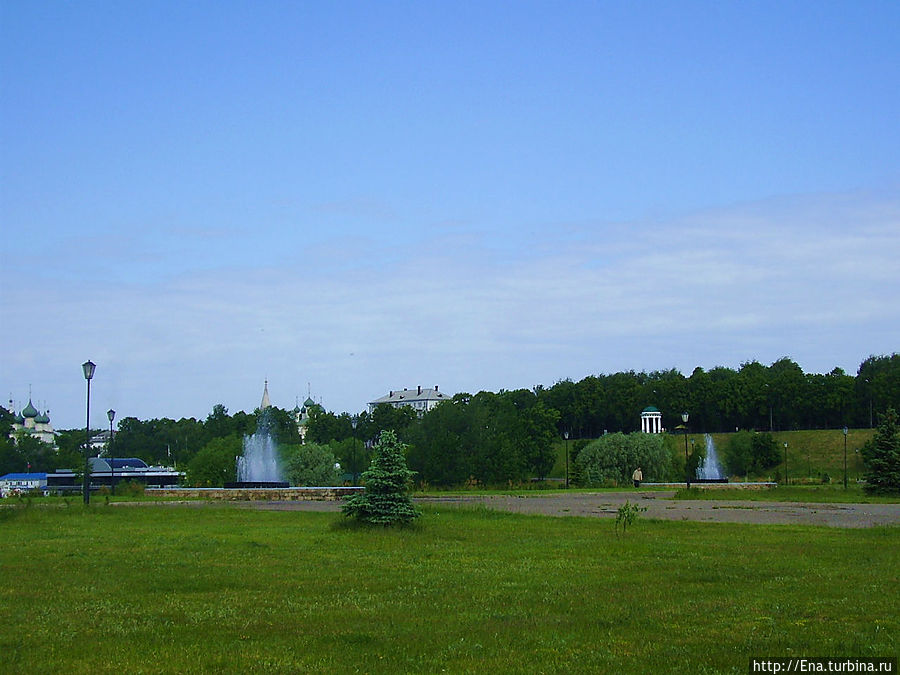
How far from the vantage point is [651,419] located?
124 metres

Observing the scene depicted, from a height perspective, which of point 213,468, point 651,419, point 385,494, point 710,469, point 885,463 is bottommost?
point 710,469

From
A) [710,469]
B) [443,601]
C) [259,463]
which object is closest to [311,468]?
[259,463]

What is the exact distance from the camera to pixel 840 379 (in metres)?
117

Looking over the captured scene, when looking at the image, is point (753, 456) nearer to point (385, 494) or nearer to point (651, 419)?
point (651, 419)

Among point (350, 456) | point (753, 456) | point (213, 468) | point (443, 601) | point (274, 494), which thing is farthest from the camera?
point (350, 456)

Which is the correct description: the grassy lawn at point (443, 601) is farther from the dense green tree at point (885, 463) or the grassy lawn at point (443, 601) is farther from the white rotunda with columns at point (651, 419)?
the white rotunda with columns at point (651, 419)

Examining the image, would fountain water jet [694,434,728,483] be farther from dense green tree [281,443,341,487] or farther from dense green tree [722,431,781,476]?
dense green tree [281,443,341,487]

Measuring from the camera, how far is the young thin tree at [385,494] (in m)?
21.2

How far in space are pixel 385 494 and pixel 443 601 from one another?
10.5m

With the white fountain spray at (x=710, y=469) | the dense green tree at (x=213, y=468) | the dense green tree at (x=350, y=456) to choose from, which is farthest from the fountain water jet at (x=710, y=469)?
the dense green tree at (x=213, y=468)

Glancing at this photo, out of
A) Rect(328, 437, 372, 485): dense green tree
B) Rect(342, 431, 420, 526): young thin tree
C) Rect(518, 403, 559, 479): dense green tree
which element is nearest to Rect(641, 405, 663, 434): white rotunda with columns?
Rect(518, 403, 559, 479): dense green tree

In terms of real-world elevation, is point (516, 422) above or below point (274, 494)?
above

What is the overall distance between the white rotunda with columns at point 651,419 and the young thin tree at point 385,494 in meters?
102

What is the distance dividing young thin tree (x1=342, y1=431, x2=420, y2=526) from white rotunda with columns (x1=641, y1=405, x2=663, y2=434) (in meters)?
102
